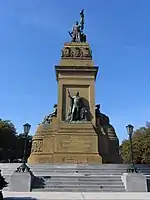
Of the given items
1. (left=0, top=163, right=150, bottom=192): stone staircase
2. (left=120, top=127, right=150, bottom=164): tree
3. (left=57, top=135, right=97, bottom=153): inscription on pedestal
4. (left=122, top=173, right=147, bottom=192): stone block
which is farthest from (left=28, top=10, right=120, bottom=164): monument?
(left=120, top=127, right=150, bottom=164): tree

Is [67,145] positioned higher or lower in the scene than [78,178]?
higher

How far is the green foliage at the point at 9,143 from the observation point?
66.4 meters

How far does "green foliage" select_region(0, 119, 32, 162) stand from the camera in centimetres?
6644

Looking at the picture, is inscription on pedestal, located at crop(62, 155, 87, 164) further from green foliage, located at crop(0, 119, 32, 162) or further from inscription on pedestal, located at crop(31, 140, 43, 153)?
green foliage, located at crop(0, 119, 32, 162)

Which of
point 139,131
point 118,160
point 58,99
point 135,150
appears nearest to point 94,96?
point 58,99

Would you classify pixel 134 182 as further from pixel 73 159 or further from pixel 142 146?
pixel 142 146

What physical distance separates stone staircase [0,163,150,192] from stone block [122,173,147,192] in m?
0.38

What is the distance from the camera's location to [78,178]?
19.7 metres

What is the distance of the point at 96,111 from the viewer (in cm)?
3003

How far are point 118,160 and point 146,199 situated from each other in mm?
16871

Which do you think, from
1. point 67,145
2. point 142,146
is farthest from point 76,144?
point 142,146

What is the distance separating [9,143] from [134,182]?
52.8 metres

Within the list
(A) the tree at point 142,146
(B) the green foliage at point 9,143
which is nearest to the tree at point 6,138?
(B) the green foliage at point 9,143

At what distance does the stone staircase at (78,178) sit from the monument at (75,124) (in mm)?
3365
